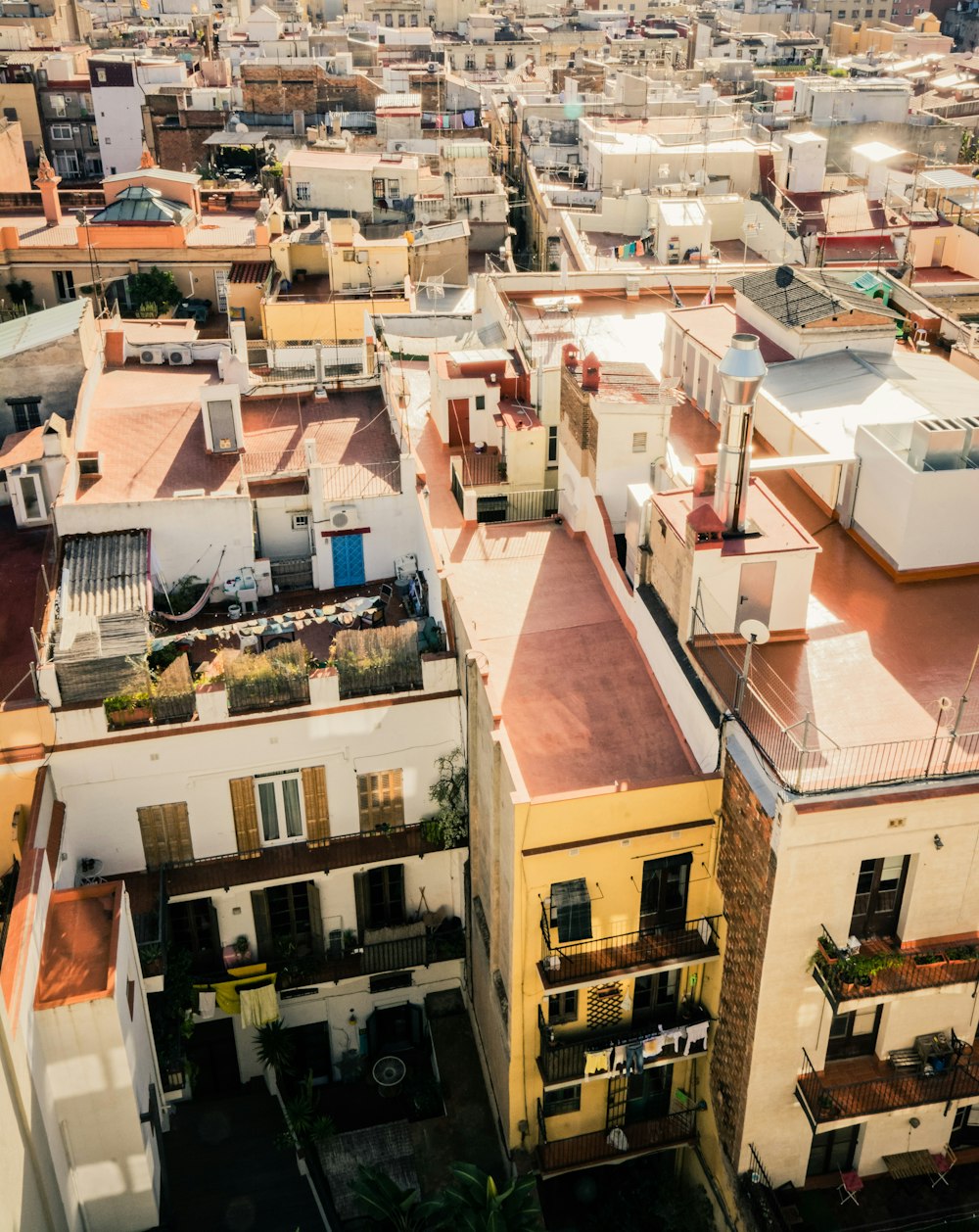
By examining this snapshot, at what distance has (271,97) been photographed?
9038cm

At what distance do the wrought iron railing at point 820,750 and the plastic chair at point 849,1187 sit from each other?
31.1 feet

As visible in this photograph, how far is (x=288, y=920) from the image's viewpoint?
27.7 meters

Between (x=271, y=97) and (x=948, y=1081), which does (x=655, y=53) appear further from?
(x=948, y=1081)

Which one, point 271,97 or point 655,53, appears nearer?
point 271,97

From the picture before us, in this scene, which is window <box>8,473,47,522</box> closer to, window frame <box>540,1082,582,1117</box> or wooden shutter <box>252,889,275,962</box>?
wooden shutter <box>252,889,275,962</box>

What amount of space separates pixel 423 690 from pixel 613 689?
15.0 feet

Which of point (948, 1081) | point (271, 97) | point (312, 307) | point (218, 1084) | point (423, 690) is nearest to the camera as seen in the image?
point (948, 1081)

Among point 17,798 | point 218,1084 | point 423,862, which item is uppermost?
point 17,798

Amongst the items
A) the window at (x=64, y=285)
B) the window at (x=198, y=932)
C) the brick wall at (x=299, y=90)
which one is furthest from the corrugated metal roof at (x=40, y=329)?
the brick wall at (x=299, y=90)

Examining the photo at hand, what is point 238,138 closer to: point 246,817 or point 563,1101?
point 246,817

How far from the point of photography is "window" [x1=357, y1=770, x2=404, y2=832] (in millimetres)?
26938

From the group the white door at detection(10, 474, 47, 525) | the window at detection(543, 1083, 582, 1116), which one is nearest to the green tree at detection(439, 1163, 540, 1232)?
the window at detection(543, 1083, 582, 1116)

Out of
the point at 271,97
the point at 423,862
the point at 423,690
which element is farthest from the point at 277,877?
the point at 271,97

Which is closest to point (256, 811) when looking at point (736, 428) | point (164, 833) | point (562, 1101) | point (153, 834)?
point (164, 833)
